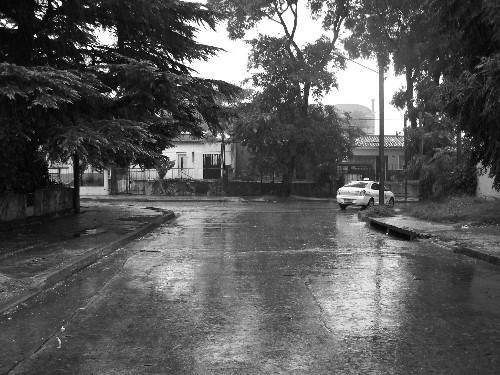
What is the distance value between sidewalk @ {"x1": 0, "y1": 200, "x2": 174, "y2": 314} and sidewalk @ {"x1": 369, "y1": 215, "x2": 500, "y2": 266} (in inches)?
294

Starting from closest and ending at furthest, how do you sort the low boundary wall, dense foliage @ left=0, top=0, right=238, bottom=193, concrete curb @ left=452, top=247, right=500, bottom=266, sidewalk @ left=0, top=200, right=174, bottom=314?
sidewalk @ left=0, top=200, right=174, bottom=314
concrete curb @ left=452, top=247, right=500, bottom=266
dense foliage @ left=0, top=0, right=238, bottom=193
the low boundary wall

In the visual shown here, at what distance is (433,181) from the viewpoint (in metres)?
32.8

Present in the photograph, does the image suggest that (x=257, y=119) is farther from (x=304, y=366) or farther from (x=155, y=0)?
(x=304, y=366)

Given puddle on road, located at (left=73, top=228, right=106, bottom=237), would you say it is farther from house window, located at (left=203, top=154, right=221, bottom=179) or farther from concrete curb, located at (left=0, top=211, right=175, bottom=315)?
house window, located at (left=203, top=154, right=221, bottom=179)

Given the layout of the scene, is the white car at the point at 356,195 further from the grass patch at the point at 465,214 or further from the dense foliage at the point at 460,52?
the dense foliage at the point at 460,52

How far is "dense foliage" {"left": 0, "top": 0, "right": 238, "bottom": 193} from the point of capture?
12477 millimetres

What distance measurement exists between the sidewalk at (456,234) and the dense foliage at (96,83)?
22.1 feet

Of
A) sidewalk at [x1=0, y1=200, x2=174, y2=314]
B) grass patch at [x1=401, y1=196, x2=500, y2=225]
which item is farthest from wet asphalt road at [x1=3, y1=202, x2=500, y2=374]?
grass patch at [x1=401, y1=196, x2=500, y2=225]

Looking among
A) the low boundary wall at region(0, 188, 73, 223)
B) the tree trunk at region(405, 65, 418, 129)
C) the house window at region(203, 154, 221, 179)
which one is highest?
the tree trunk at region(405, 65, 418, 129)

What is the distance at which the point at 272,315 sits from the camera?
647cm

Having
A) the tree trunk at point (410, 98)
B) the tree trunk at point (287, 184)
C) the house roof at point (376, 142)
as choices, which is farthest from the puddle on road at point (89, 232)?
the house roof at point (376, 142)

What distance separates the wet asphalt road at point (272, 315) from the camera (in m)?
4.82

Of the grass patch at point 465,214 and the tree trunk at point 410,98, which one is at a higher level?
the tree trunk at point 410,98

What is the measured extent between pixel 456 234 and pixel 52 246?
993 cm
